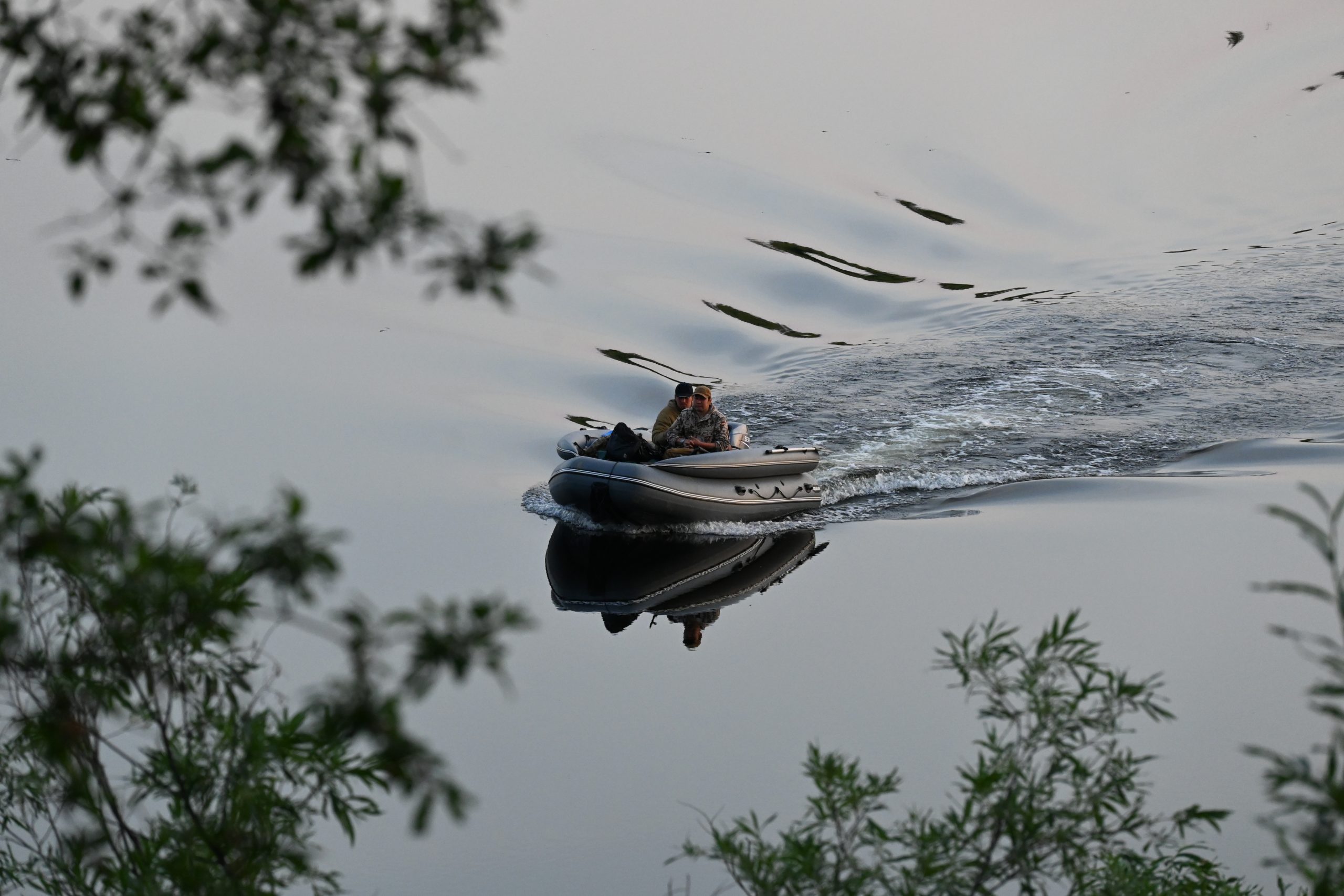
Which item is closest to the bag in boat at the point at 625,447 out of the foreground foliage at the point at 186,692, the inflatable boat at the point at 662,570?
the inflatable boat at the point at 662,570

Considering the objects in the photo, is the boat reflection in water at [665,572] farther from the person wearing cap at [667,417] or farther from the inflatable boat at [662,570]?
the person wearing cap at [667,417]

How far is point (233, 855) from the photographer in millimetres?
3699

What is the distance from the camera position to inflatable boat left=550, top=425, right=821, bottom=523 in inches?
463

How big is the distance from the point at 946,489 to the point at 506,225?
35.8 feet

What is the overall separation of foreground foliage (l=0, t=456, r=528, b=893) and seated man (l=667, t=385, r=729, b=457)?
24.5ft

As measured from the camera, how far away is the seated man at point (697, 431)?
11.9 meters

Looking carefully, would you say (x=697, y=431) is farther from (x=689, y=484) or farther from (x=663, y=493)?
(x=663, y=493)

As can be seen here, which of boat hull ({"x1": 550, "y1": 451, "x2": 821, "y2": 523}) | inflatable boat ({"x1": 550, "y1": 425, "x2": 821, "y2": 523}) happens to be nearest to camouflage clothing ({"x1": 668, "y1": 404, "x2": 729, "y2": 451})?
inflatable boat ({"x1": 550, "y1": 425, "x2": 821, "y2": 523})

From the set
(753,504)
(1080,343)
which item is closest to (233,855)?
(753,504)

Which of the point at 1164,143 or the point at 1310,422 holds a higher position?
the point at 1164,143

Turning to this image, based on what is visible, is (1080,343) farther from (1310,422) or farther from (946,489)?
(946,489)

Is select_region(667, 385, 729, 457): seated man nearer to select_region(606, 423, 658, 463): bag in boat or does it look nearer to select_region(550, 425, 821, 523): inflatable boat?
select_region(550, 425, 821, 523): inflatable boat

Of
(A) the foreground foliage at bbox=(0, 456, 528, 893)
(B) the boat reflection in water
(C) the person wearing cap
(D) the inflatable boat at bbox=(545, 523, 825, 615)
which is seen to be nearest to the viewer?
(A) the foreground foliage at bbox=(0, 456, 528, 893)

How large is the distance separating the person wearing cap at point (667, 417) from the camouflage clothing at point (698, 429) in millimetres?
37
